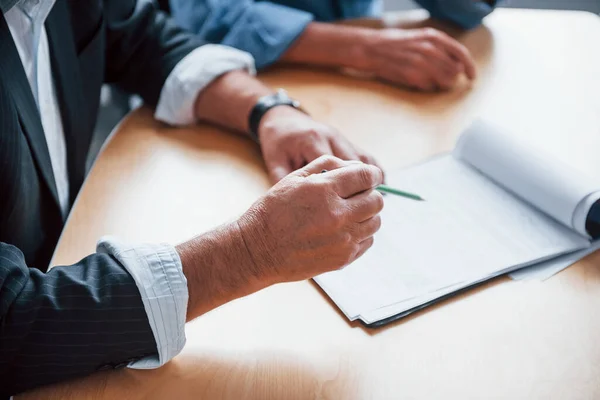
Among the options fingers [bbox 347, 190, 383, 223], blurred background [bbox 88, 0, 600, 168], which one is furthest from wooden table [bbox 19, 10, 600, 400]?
→ blurred background [bbox 88, 0, 600, 168]

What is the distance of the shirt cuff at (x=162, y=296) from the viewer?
68 centimetres

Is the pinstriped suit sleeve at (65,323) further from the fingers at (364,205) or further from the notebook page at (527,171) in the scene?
the notebook page at (527,171)

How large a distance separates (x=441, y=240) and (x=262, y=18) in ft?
2.12

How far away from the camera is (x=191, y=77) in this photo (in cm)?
111

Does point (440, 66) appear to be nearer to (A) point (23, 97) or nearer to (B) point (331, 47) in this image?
(B) point (331, 47)

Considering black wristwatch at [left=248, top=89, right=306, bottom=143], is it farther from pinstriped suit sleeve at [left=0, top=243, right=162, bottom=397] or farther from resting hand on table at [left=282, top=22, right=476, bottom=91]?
pinstriped suit sleeve at [left=0, top=243, right=162, bottom=397]

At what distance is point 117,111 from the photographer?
1.99m

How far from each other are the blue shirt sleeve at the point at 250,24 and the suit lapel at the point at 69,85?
349 millimetres

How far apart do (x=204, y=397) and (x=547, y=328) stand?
15.4 inches

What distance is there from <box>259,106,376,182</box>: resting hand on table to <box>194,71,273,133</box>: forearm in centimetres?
7

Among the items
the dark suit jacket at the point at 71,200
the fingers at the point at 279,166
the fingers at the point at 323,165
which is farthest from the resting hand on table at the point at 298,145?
the dark suit jacket at the point at 71,200

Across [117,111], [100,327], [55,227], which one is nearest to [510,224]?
[100,327]

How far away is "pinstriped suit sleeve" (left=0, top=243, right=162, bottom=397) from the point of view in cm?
65

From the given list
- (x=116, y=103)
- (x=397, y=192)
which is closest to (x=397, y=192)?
(x=397, y=192)
